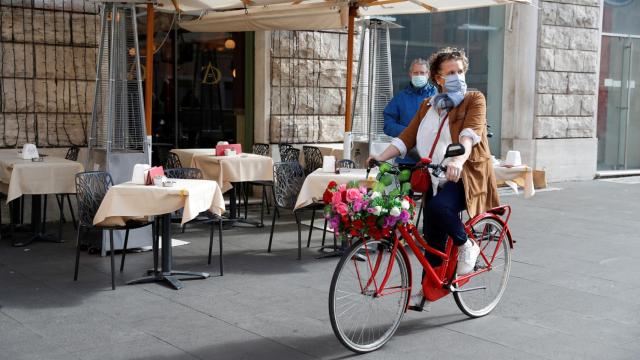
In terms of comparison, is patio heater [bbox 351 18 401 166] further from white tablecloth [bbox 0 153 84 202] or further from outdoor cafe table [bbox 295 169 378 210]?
white tablecloth [bbox 0 153 84 202]

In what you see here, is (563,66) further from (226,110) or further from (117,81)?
(117,81)

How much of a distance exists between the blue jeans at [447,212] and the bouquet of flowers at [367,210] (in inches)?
13.5

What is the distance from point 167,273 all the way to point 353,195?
2.43m

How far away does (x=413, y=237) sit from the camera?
192 inches

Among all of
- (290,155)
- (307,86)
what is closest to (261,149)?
(290,155)

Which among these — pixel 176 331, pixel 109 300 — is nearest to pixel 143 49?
pixel 109 300

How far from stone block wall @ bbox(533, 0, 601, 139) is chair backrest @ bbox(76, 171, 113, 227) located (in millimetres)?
8942

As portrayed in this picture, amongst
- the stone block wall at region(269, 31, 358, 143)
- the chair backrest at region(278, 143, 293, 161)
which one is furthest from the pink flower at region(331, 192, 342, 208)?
the stone block wall at region(269, 31, 358, 143)

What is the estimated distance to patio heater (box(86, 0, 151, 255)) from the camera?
7.09 m

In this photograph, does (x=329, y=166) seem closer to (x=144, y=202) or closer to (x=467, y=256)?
(x=144, y=202)

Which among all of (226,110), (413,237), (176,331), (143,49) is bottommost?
(176,331)

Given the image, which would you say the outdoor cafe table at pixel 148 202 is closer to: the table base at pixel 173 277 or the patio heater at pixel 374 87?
the table base at pixel 173 277

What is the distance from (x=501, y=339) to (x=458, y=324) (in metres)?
0.38

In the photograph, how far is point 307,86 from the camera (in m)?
11.1
